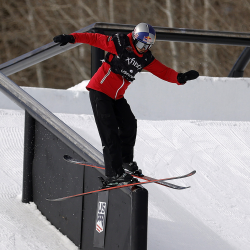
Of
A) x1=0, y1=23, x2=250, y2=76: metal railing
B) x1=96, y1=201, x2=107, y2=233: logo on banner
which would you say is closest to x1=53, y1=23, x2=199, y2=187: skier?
x1=96, y1=201, x2=107, y2=233: logo on banner

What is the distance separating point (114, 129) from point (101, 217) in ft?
2.14

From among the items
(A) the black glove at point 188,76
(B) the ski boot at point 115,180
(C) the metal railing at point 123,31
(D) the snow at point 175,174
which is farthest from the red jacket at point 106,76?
(C) the metal railing at point 123,31

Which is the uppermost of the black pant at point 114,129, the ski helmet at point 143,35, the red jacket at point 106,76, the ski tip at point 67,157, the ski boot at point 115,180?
the ski helmet at point 143,35

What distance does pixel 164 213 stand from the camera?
388 centimetres

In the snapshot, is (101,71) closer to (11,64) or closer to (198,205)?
(198,205)

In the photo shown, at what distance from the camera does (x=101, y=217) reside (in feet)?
9.28

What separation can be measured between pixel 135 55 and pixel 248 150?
8.60 feet

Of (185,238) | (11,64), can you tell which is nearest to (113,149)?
(185,238)

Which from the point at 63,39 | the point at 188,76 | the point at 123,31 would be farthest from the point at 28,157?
the point at 123,31

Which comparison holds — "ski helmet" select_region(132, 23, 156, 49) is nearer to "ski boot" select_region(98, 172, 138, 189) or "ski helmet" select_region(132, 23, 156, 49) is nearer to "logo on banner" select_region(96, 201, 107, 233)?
"ski boot" select_region(98, 172, 138, 189)

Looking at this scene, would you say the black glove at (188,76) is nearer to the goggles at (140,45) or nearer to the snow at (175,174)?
the goggles at (140,45)

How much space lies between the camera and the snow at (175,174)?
3334 millimetres

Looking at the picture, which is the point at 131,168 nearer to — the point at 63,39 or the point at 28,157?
the point at 28,157

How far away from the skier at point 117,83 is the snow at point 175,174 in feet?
2.33
